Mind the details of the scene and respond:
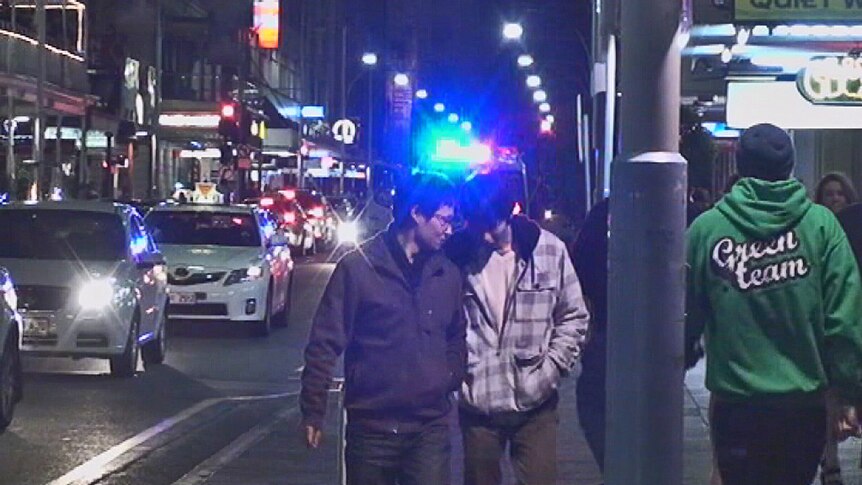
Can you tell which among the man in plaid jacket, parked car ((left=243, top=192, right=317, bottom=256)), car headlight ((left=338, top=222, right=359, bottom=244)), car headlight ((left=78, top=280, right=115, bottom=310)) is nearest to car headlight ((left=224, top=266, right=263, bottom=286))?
car headlight ((left=78, top=280, right=115, bottom=310))

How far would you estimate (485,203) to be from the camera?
739cm

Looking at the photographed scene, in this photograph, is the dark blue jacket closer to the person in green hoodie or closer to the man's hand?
the man's hand

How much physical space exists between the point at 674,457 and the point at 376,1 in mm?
93237

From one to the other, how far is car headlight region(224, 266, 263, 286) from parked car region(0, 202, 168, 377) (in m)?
2.75

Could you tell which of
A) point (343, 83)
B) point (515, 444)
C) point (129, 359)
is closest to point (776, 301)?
point (515, 444)

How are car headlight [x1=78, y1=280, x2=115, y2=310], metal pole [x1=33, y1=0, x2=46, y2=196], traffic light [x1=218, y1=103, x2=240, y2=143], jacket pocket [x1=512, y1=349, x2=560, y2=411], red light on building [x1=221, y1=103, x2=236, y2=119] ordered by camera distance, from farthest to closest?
1. red light on building [x1=221, y1=103, x2=236, y2=119]
2. traffic light [x1=218, y1=103, x2=240, y2=143]
3. metal pole [x1=33, y1=0, x2=46, y2=196]
4. car headlight [x1=78, y1=280, x2=115, y2=310]
5. jacket pocket [x1=512, y1=349, x2=560, y2=411]

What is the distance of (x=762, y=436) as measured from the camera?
18.9 ft

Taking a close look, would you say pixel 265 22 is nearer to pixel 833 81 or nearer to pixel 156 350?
pixel 156 350

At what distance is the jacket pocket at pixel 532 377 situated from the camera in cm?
734

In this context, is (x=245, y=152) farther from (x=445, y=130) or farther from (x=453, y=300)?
(x=453, y=300)

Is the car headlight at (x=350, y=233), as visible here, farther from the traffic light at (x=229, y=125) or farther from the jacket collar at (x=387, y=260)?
the jacket collar at (x=387, y=260)

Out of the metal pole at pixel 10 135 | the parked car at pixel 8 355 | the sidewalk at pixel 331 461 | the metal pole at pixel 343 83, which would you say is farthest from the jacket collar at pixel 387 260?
the metal pole at pixel 343 83

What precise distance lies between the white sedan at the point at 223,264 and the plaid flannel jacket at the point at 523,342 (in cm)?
1359

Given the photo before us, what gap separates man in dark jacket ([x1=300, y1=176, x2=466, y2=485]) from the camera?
6695mm
